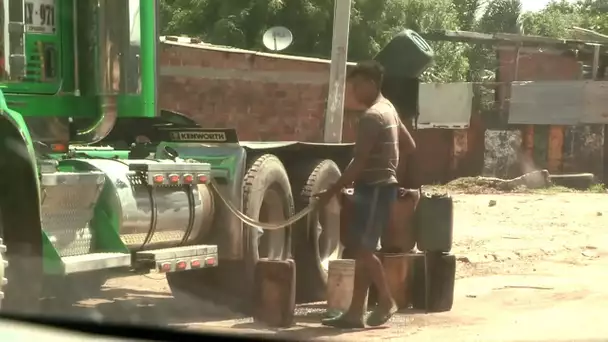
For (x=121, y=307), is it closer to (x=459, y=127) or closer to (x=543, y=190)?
(x=543, y=190)

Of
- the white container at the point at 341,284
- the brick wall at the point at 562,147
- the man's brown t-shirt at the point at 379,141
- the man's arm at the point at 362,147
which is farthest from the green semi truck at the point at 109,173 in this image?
the brick wall at the point at 562,147

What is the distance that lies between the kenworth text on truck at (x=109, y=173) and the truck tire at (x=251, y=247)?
0.01 m

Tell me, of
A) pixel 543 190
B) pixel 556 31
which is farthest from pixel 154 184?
pixel 556 31

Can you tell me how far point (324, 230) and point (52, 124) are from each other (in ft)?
10.6

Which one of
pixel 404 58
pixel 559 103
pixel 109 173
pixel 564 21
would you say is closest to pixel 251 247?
pixel 109 173

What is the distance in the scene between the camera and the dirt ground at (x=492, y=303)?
25.8ft

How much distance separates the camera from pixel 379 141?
791cm

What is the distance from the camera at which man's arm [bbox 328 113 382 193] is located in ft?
25.5

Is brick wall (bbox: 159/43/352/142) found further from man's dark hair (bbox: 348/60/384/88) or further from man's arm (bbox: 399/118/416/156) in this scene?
man's dark hair (bbox: 348/60/384/88)

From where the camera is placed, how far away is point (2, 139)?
6.31 meters

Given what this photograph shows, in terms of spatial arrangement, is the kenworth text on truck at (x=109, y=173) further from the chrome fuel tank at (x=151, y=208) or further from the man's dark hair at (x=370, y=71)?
the man's dark hair at (x=370, y=71)

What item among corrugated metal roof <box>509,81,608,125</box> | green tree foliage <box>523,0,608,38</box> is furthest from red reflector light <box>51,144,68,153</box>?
green tree foliage <box>523,0,608,38</box>

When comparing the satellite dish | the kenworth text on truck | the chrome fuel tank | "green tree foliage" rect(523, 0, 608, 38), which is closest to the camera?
the kenworth text on truck

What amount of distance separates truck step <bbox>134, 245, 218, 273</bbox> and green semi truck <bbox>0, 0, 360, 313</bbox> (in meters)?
0.01
